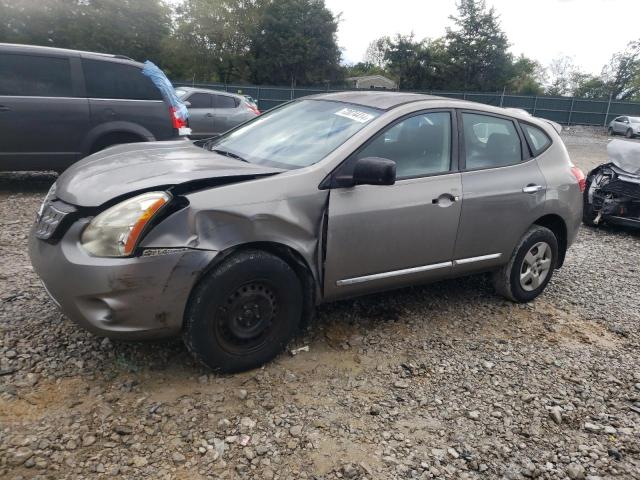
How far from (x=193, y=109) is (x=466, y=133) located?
31.0 ft

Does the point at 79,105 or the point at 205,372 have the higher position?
the point at 79,105

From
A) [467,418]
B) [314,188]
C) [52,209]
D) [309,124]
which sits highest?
[309,124]

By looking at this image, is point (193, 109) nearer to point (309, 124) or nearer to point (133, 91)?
point (133, 91)

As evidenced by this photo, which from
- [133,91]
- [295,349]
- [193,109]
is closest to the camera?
[295,349]

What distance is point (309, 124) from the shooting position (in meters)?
3.61

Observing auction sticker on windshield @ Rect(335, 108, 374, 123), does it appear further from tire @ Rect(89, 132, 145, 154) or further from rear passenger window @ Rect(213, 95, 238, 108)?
rear passenger window @ Rect(213, 95, 238, 108)

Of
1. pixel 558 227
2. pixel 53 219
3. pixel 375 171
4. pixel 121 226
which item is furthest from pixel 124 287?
pixel 558 227

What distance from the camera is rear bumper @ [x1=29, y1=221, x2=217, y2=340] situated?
2.52 m

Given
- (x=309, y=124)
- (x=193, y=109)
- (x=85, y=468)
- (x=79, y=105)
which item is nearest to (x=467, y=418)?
(x=85, y=468)

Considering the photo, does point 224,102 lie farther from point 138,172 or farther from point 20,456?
point 20,456

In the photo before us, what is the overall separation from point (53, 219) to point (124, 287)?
25.3 inches

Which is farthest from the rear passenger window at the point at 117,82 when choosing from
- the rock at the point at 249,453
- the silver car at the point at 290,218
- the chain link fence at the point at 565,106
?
the chain link fence at the point at 565,106

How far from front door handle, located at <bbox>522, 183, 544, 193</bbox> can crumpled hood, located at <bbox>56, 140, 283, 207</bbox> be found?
6.94ft

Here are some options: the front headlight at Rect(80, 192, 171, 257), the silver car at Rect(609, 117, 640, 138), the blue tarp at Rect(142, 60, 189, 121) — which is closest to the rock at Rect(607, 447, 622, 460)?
the front headlight at Rect(80, 192, 171, 257)
